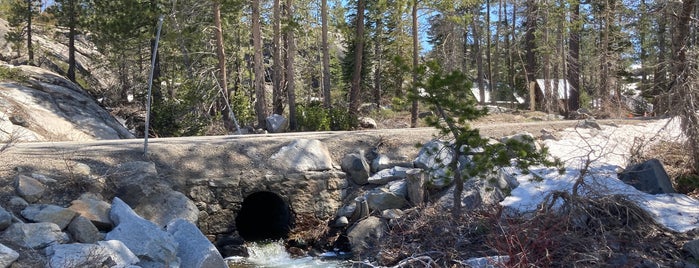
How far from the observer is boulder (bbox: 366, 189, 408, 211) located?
12.6m

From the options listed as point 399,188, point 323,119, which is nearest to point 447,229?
point 399,188

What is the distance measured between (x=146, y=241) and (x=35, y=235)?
142 centimetres

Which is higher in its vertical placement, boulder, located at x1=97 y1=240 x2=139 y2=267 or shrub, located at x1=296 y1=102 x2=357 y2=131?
shrub, located at x1=296 y1=102 x2=357 y2=131

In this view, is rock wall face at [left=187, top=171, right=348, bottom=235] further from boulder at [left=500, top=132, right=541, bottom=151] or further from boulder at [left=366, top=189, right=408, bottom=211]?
boulder at [left=500, top=132, right=541, bottom=151]

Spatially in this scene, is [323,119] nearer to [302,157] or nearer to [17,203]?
[302,157]

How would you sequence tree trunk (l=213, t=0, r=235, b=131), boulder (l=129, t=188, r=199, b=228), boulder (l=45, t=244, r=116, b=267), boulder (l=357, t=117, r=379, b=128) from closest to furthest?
boulder (l=45, t=244, r=116, b=267), boulder (l=129, t=188, r=199, b=228), tree trunk (l=213, t=0, r=235, b=131), boulder (l=357, t=117, r=379, b=128)

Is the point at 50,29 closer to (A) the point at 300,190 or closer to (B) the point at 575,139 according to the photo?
(A) the point at 300,190

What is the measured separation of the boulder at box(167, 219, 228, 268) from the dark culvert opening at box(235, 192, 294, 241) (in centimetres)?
383

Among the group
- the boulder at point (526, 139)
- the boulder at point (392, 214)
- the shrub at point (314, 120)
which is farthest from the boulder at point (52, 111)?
the boulder at point (526, 139)

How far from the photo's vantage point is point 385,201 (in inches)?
497

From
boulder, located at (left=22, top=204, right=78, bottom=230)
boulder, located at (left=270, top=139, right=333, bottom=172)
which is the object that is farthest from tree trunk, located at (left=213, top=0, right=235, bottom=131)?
boulder, located at (left=22, top=204, right=78, bottom=230)

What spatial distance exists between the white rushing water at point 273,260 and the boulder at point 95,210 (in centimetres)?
231

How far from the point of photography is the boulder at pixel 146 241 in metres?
8.66

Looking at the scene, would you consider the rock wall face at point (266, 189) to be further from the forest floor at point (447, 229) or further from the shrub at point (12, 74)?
the shrub at point (12, 74)
